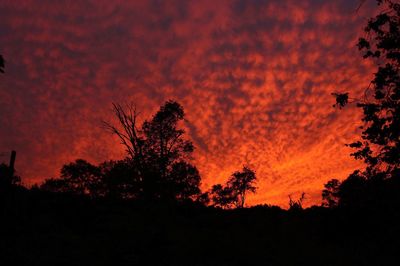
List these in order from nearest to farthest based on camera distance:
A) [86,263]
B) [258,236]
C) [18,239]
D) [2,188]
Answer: [86,263] < [18,239] < [2,188] < [258,236]

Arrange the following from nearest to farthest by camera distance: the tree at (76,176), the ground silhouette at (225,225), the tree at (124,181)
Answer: the ground silhouette at (225,225) < the tree at (124,181) < the tree at (76,176)

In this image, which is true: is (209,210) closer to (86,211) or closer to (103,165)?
(86,211)

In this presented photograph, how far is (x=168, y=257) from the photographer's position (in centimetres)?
1756

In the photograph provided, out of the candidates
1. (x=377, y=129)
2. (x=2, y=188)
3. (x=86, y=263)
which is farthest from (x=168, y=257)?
(x=377, y=129)

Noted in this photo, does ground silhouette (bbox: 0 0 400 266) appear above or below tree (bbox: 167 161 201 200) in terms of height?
below

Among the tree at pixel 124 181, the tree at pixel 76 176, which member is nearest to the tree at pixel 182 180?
the tree at pixel 124 181

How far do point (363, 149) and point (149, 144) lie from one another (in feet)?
98.3

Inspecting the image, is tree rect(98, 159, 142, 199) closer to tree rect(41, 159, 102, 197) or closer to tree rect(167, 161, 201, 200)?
tree rect(167, 161, 201, 200)

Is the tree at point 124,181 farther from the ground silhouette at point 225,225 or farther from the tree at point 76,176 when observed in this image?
the tree at point 76,176

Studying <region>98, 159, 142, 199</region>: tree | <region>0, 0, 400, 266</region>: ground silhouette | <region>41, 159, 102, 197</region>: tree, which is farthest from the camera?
<region>41, 159, 102, 197</region>: tree

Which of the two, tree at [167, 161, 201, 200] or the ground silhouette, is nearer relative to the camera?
→ the ground silhouette

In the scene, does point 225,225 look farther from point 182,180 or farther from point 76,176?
point 76,176

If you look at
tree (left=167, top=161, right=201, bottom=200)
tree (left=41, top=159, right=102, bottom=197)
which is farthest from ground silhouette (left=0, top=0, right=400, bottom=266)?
tree (left=41, top=159, right=102, bottom=197)

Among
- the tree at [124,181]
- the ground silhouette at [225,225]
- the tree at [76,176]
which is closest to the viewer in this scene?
the ground silhouette at [225,225]
